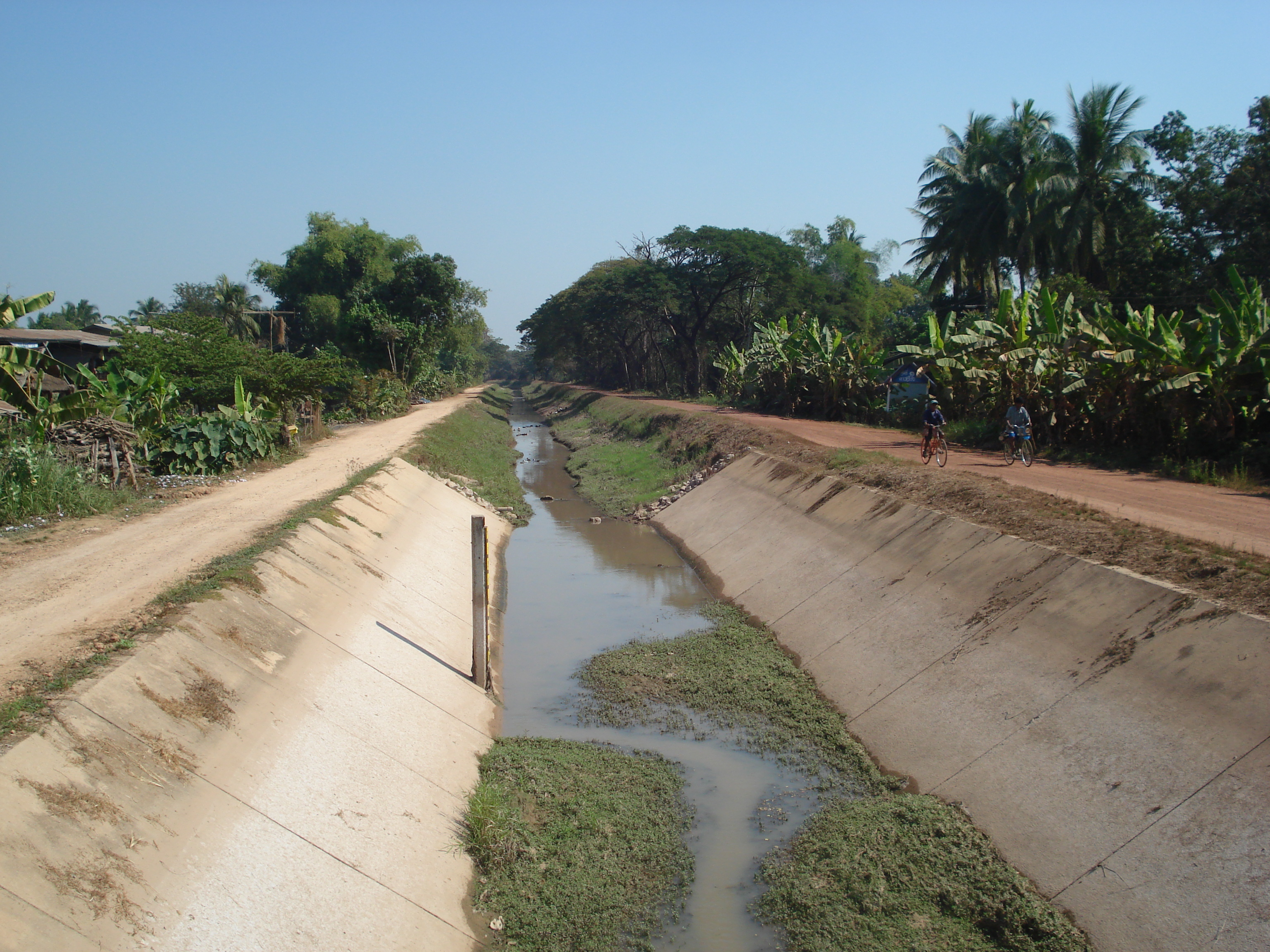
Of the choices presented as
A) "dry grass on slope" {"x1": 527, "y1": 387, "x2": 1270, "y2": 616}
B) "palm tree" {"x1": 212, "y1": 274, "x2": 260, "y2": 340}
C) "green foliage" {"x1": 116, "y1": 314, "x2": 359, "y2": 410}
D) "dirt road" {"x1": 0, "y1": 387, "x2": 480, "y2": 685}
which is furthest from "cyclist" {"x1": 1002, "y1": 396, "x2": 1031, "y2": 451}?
"palm tree" {"x1": 212, "y1": 274, "x2": 260, "y2": 340}

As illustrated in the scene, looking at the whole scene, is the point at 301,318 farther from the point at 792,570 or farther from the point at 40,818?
the point at 40,818

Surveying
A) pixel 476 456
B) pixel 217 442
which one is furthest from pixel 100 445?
pixel 476 456

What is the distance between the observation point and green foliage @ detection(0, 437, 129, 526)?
1321cm

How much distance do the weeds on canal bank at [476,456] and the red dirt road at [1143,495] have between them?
8.86m

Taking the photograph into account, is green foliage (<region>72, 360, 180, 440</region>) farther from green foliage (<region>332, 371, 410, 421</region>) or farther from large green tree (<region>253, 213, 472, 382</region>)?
large green tree (<region>253, 213, 472, 382</region>)

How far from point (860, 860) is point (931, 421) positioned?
40.4 feet

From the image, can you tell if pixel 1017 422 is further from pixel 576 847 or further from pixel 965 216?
pixel 965 216

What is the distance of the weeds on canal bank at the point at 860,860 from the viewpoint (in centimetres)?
599

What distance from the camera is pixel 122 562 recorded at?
10930 mm

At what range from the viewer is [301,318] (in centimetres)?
5972

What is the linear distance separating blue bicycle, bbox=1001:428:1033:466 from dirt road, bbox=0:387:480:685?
13.8m

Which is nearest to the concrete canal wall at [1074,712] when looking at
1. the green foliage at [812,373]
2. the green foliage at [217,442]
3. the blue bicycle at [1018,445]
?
the blue bicycle at [1018,445]

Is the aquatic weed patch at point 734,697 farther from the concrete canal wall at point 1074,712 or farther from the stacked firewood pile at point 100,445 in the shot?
the stacked firewood pile at point 100,445

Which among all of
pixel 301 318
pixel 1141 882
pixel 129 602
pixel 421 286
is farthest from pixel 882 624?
pixel 301 318
